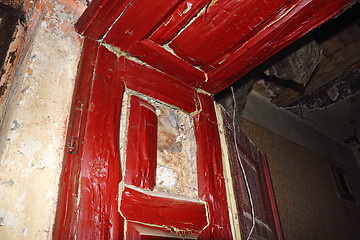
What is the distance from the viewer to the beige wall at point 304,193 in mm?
2764

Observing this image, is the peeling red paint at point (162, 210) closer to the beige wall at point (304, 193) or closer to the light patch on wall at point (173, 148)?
the light patch on wall at point (173, 148)

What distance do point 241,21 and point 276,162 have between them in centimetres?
233

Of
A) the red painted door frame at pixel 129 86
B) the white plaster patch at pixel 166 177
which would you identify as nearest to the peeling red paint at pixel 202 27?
the red painted door frame at pixel 129 86

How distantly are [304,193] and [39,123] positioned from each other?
3340 mm

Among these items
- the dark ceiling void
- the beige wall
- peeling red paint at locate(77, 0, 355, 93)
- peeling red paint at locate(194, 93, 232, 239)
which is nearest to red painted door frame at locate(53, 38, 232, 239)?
peeling red paint at locate(194, 93, 232, 239)

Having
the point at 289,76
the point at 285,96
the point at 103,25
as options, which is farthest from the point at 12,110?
the point at 285,96

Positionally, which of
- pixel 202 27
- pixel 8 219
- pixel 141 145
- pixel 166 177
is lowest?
pixel 8 219

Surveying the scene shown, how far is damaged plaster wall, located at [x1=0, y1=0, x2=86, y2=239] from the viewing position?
75cm

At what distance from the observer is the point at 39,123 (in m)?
0.88

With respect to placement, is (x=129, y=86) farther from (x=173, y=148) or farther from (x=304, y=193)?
(x=304, y=193)

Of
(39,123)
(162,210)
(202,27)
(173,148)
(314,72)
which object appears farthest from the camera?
(314,72)

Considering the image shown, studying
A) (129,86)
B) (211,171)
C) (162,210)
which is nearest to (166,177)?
(162,210)

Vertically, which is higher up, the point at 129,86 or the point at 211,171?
the point at 129,86

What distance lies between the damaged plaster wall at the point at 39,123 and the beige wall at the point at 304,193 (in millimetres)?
2065
